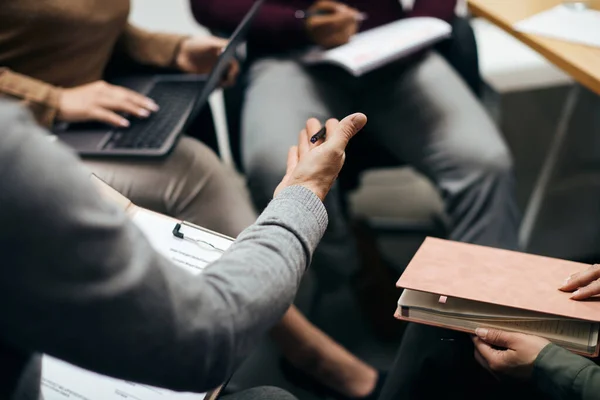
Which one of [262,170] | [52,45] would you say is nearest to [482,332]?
[262,170]

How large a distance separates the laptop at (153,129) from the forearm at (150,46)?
11 cm

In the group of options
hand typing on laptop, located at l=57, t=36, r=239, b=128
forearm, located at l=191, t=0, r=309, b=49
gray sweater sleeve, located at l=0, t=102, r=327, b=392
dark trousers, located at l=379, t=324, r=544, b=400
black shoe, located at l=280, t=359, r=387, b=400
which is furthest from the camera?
forearm, located at l=191, t=0, r=309, b=49

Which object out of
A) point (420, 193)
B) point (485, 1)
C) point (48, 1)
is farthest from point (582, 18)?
point (48, 1)

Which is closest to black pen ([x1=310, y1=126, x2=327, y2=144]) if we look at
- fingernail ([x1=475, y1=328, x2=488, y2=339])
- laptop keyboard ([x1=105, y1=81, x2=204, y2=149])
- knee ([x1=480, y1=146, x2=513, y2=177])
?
fingernail ([x1=475, y1=328, x2=488, y2=339])

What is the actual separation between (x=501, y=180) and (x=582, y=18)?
328mm

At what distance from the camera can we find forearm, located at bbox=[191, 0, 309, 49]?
4.44ft

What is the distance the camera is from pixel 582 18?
1.19 meters

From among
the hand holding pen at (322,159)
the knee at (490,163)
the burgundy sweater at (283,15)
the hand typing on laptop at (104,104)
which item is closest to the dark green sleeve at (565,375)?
the hand holding pen at (322,159)

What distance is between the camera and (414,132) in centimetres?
132

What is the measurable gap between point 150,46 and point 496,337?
907 millimetres

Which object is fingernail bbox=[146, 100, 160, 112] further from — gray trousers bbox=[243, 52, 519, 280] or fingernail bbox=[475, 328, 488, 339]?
fingernail bbox=[475, 328, 488, 339]

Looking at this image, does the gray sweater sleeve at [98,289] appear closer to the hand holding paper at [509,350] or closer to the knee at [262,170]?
the hand holding paper at [509,350]

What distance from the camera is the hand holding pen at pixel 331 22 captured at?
1288 millimetres

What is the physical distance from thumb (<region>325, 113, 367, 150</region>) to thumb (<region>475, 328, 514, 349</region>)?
0.27 meters
